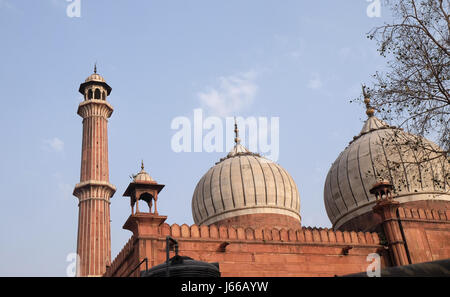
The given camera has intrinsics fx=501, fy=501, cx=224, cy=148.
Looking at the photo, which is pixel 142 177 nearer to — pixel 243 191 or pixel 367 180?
pixel 243 191

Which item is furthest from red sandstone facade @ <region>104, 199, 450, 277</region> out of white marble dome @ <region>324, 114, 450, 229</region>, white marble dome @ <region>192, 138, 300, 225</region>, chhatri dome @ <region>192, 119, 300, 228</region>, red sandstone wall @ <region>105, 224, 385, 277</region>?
white marble dome @ <region>192, 138, 300, 225</region>

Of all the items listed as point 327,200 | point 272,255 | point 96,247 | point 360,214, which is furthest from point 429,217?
point 96,247

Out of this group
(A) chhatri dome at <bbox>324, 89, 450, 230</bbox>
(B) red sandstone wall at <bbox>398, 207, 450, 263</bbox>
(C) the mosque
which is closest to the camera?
(C) the mosque

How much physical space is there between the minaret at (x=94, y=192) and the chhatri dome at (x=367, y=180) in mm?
11153

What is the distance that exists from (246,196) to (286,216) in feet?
5.53

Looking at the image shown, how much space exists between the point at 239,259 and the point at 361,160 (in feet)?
24.1

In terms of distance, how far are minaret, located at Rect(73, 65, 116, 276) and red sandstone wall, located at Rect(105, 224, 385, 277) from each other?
371 inches

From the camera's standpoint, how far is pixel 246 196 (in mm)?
18609

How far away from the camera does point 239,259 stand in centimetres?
1328

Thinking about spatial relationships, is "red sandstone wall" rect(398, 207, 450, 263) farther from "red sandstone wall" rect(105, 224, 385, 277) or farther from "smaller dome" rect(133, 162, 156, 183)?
"smaller dome" rect(133, 162, 156, 183)

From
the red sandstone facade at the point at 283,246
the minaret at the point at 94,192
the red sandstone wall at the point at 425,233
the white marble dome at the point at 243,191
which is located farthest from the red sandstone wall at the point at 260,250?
the minaret at the point at 94,192

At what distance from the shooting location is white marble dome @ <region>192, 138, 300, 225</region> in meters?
18.6

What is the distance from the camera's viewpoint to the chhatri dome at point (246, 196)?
1839cm

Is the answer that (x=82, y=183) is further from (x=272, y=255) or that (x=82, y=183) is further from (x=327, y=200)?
(x=272, y=255)
